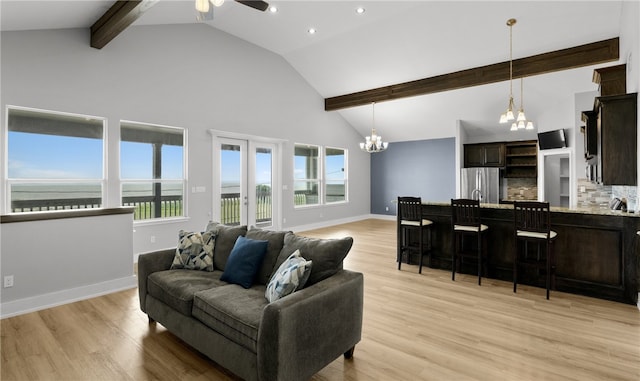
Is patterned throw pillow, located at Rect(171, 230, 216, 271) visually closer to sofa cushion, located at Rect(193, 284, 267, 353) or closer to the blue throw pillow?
the blue throw pillow

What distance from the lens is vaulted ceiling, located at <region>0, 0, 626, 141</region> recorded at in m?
4.64

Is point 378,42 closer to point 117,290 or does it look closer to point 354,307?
point 354,307

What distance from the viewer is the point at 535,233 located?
3680 millimetres

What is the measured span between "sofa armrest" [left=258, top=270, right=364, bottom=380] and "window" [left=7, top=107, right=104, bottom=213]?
4323 millimetres

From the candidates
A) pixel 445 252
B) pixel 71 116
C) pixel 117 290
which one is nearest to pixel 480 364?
pixel 445 252

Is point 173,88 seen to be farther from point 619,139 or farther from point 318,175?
point 619,139

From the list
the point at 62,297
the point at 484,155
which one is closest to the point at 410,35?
the point at 484,155

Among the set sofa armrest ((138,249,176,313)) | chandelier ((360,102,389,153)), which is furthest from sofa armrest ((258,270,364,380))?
chandelier ((360,102,389,153))

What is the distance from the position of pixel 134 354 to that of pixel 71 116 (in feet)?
12.5

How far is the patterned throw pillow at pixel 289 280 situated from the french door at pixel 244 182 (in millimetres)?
4486

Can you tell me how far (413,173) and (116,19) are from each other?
332 inches

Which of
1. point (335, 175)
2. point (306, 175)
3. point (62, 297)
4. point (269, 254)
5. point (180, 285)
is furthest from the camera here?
point (335, 175)

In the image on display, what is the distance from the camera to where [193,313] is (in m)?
2.37

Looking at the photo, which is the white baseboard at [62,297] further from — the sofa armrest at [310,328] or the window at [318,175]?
the window at [318,175]
